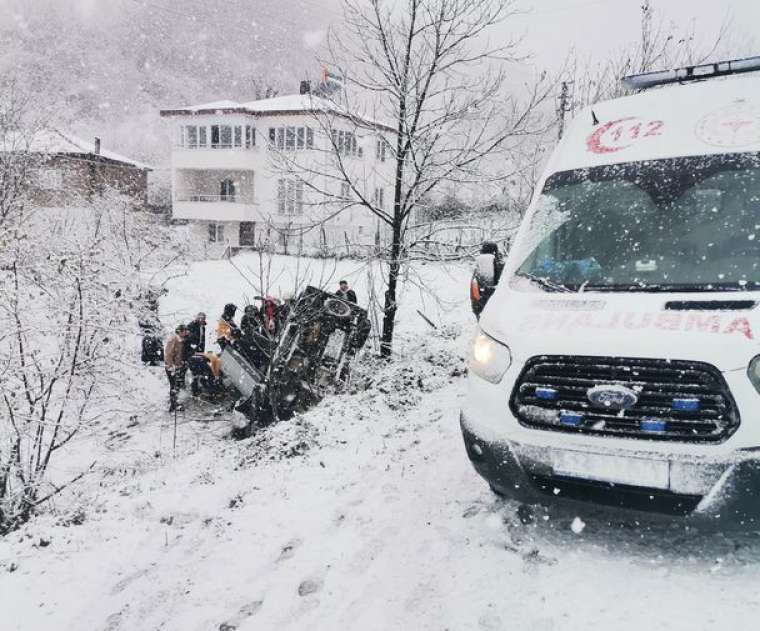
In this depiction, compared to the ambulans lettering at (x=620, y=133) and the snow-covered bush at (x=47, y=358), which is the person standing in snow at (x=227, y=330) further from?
the ambulans lettering at (x=620, y=133)

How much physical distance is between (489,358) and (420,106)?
7864 mm

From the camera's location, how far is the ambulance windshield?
3.58 m

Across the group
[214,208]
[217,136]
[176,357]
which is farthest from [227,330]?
[217,136]

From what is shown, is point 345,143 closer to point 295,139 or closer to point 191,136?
point 295,139

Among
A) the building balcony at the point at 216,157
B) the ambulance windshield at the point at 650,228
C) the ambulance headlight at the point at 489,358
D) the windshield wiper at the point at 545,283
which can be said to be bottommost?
the ambulance headlight at the point at 489,358

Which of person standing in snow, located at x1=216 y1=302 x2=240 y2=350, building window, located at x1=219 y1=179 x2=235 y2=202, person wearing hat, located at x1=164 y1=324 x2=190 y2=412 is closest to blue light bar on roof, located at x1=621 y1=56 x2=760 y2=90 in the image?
person standing in snow, located at x1=216 y1=302 x2=240 y2=350

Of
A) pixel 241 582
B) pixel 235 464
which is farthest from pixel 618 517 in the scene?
pixel 235 464

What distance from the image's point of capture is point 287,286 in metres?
22.8

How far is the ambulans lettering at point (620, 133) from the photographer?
430cm

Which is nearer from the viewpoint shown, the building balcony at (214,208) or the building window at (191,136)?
the building balcony at (214,208)

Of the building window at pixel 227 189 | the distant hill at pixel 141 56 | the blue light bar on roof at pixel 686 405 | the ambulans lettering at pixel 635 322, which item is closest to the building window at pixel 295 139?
the building window at pixel 227 189

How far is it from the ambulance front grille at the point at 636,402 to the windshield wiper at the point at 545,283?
29.0 inches

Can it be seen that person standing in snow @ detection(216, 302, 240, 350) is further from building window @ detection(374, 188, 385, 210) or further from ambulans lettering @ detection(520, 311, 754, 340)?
ambulans lettering @ detection(520, 311, 754, 340)

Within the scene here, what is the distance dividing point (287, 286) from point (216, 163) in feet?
63.0
